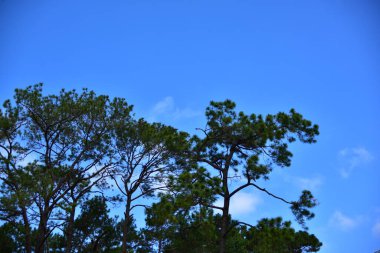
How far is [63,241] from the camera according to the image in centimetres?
1830

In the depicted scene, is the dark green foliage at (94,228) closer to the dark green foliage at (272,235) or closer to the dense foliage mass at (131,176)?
the dense foliage mass at (131,176)

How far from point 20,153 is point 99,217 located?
193 inches

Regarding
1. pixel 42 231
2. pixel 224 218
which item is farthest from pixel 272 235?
pixel 42 231

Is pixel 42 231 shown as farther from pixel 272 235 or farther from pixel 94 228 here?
pixel 272 235

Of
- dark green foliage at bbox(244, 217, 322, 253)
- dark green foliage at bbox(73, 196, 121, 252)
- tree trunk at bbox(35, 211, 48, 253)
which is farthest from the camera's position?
dark green foliage at bbox(73, 196, 121, 252)

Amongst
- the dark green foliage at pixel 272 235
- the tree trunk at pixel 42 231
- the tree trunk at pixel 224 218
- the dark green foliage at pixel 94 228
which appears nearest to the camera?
the dark green foliage at pixel 272 235

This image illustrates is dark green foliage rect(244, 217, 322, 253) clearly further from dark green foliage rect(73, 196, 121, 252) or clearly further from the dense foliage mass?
dark green foliage rect(73, 196, 121, 252)

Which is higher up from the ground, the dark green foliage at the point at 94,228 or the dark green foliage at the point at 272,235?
the dark green foliage at the point at 94,228

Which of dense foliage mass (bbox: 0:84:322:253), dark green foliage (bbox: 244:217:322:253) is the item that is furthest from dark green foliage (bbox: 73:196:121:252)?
dark green foliage (bbox: 244:217:322:253)

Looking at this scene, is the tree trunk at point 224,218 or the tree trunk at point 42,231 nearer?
the tree trunk at point 224,218

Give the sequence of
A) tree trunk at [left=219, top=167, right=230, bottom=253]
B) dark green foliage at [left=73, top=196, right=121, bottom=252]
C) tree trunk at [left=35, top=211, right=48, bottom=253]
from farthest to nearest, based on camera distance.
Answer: dark green foliage at [left=73, top=196, right=121, bottom=252], tree trunk at [left=35, top=211, right=48, bottom=253], tree trunk at [left=219, top=167, right=230, bottom=253]

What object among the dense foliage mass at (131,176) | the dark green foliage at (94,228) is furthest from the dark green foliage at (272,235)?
the dark green foliage at (94,228)

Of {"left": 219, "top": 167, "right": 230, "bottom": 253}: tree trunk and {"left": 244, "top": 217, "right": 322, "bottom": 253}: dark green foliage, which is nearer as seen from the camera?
{"left": 244, "top": 217, "right": 322, "bottom": 253}: dark green foliage

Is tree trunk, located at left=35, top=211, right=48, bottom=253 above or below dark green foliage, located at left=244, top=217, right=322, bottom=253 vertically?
above
